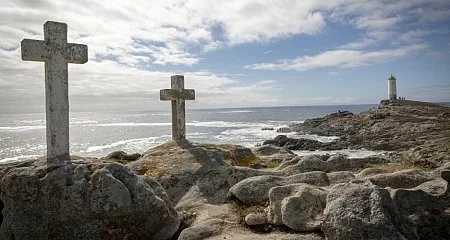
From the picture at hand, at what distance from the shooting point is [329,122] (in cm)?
7125

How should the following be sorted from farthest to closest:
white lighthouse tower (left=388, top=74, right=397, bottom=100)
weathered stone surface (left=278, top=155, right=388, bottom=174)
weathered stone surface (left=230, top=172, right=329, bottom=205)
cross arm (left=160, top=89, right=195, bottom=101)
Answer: white lighthouse tower (left=388, top=74, right=397, bottom=100), cross arm (left=160, top=89, right=195, bottom=101), weathered stone surface (left=278, top=155, right=388, bottom=174), weathered stone surface (left=230, top=172, right=329, bottom=205)

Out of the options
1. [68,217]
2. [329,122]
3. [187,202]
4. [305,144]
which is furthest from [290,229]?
[329,122]

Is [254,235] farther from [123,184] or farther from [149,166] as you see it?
[149,166]

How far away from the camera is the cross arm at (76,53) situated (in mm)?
9187

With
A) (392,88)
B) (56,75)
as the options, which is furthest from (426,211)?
(392,88)

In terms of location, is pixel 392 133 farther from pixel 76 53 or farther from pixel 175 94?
pixel 76 53

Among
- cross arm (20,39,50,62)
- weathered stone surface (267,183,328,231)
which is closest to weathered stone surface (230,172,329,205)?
weathered stone surface (267,183,328,231)

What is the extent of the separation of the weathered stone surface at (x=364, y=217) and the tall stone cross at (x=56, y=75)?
675cm

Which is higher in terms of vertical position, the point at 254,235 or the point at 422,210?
the point at 422,210

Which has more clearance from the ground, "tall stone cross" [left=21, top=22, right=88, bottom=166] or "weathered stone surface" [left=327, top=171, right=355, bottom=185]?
"tall stone cross" [left=21, top=22, right=88, bottom=166]

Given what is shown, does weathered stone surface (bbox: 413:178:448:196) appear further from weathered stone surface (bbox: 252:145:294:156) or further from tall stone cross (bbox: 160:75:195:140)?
tall stone cross (bbox: 160:75:195:140)

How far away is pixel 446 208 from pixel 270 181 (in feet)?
13.5

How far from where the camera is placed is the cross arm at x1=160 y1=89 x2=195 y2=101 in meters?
13.9

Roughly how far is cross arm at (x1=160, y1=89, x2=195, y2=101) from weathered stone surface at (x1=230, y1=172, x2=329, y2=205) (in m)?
6.03
